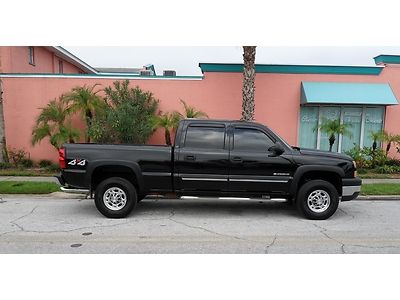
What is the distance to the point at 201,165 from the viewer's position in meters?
5.87

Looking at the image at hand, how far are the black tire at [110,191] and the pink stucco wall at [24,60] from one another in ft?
32.9

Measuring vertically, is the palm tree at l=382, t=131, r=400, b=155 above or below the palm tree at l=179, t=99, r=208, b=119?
below

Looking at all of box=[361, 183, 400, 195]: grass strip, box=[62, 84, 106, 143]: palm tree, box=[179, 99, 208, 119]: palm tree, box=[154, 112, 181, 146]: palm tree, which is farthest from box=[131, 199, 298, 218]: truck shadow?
box=[62, 84, 106, 143]: palm tree

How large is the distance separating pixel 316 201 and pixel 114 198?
13.1ft

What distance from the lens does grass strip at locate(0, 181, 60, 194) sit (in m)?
7.96

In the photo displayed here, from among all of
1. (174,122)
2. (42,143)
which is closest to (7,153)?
(42,143)

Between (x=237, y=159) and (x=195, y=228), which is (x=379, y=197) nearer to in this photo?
(x=237, y=159)

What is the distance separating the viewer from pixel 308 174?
19.8ft

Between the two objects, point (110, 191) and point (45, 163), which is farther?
point (45, 163)

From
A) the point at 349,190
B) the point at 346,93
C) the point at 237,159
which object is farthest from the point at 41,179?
the point at 346,93

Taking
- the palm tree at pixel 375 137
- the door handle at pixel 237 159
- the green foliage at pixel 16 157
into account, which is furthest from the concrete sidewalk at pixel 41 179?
the door handle at pixel 237 159

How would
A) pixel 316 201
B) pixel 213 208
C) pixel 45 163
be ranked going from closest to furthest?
pixel 316 201
pixel 213 208
pixel 45 163

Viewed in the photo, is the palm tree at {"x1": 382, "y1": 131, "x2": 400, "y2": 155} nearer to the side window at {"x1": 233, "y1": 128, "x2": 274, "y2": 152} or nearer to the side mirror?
the side mirror

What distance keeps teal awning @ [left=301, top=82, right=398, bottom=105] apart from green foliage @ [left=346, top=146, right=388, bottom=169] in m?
1.84
